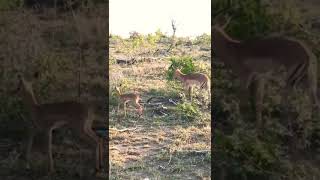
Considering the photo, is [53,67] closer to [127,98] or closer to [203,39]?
[127,98]

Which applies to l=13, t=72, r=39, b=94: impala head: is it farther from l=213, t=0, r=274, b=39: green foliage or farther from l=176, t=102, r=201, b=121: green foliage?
l=213, t=0, r=274, b=39: green foliage

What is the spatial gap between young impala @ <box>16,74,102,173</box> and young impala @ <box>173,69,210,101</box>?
87 centimetres

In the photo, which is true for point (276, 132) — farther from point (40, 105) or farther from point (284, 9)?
point (40, 105)

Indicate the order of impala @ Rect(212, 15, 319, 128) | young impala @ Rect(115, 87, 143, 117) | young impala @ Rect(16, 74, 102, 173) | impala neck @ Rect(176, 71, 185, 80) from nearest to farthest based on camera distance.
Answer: impala @ Rect(212, 15, 319, 128), young impala @ Rect(16, 74, 102, 173), young impala @ Rect(115, 87, 143, 117), impala neck @ Rect(176, 71, 185, 80)

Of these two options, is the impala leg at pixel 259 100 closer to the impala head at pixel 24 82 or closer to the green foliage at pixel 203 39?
the green foliage at pixel 203 39

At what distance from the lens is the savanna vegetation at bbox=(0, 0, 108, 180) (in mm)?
2812

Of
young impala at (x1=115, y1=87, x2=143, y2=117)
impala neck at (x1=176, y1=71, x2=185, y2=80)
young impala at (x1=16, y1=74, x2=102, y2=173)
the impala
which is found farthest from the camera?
impala neck at (x1=176, y1=71, x2=185, y2=80)

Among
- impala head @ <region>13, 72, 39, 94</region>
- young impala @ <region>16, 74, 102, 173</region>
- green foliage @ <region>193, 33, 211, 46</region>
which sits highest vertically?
green foliage @ <region>193, 33, 211, 46</region>

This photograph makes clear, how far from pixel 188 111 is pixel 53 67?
101cm

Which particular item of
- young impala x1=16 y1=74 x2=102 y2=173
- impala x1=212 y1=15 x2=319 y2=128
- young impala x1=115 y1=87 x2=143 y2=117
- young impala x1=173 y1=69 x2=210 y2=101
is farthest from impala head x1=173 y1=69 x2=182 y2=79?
young impala x1=16 y1=74 x2=102 y2=173

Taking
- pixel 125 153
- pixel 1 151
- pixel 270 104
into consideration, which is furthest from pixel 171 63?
pixel 1 151

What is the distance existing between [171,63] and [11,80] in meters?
1.15

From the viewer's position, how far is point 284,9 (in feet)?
8.98

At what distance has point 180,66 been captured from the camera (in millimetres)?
3520
